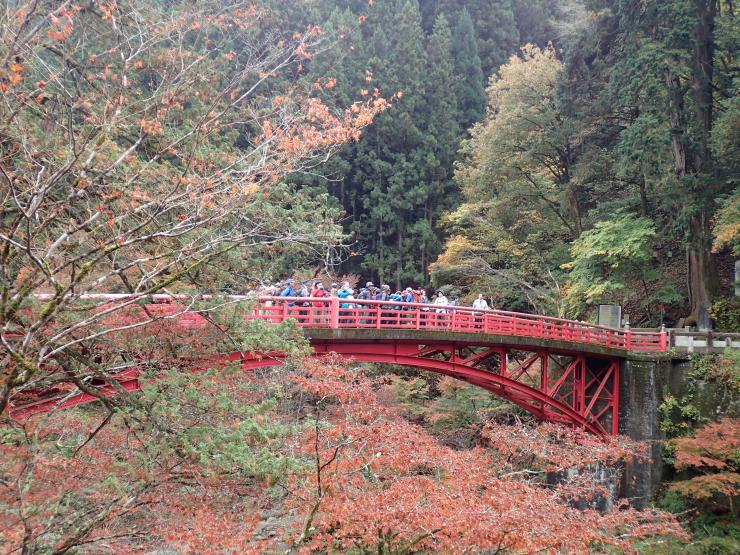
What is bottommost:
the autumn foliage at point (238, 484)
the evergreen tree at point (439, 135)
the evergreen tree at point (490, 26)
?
the autumn foliage at point (238, 484)

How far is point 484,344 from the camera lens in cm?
1252

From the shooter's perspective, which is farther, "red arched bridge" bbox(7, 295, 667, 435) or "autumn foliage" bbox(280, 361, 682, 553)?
"red arched bridge" bbox(7, 295, 667, 435)

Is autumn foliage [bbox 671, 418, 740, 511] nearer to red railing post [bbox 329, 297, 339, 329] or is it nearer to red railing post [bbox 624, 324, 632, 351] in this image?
red railing post [bbox 624, 324, 632, 351]

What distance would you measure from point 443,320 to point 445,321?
5 cm

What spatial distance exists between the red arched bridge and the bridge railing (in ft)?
0.07

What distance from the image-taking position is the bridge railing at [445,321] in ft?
33.8

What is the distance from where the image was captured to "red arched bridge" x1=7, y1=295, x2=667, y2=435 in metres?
10.5

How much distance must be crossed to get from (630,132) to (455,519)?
43.3 feet

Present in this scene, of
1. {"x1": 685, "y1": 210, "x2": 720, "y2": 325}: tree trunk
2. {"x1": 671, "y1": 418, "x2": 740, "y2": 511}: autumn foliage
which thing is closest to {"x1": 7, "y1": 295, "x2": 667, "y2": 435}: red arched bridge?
{"x1": 685, "y1": 210, "x2": 720, "y2": 325}: tree trunk

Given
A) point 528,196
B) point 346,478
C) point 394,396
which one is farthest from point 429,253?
point 346,478

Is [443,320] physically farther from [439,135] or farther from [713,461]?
[439,135]

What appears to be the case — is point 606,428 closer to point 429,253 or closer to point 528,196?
point 528,196

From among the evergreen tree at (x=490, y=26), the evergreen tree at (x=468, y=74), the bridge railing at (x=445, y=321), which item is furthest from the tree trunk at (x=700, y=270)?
the evergreen tree at (x=490, y=26)

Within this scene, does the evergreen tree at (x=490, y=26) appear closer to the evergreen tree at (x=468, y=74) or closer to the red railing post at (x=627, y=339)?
the evergreen tree at (x=468, y=74)
